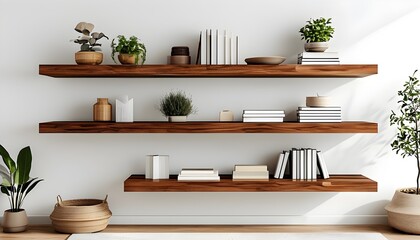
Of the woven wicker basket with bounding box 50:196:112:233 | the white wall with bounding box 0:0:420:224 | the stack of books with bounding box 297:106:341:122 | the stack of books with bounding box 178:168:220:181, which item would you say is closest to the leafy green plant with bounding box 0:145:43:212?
the white wall with bounding box 0:0:420:224

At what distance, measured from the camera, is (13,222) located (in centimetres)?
327

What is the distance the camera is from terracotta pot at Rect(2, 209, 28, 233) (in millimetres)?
3264

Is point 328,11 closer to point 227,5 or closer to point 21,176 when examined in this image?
point 227,5

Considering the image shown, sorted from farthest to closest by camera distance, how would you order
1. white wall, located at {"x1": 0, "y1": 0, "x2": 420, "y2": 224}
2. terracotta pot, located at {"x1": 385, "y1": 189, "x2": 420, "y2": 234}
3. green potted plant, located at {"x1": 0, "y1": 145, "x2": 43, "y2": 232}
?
1. white wall, located at {"x1": 0, "y1": 0, "x2": 420, "y2": 224}
2. green potted plant, located at {"x1": 0, "y1": 145, "x2": 43, "y2": 232}
3. terracotta pot, located at {"x1": 385, "y1": 189, "x2": 420, "y2": 234}

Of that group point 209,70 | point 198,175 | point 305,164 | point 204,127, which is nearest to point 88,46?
point 209,70

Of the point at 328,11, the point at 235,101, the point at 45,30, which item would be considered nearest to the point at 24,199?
the point at 45,30

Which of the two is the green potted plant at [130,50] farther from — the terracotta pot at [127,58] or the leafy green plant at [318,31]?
the leafy green plant at [318,31]

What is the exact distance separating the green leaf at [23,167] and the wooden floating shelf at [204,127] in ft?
0.73

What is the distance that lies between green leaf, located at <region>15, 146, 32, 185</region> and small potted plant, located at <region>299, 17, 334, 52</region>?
1.84 metres

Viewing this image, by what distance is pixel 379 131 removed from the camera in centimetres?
350

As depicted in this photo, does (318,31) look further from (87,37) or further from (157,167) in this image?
(87,37)

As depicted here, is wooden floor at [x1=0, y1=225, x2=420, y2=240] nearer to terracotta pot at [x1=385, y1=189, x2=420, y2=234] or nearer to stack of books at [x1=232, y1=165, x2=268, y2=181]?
terracotta pot at [x1=385, y1=189, x2=420, y2=234]

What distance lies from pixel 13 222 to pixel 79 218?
1.40 feet

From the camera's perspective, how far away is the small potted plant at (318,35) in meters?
3.27
